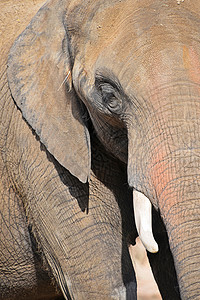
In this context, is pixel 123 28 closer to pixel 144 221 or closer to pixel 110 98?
pixel 110 98

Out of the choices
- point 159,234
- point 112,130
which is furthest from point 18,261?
point 112,130

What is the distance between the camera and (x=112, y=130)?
363 cm

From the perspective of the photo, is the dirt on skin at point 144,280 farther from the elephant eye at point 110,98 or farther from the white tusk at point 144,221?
the white tusk at point 144,221

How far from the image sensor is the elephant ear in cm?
378

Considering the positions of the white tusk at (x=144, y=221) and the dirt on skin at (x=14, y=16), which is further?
the dirt on skin at (x=14, y=16)

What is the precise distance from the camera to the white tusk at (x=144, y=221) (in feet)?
10.1

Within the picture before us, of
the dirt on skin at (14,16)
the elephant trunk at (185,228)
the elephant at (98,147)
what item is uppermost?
the dirt on skin at (14,16)

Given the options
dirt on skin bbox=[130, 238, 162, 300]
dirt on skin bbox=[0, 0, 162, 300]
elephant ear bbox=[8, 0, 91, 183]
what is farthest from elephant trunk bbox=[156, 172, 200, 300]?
dirt on skin bbox=[130, 238, 162, 300]

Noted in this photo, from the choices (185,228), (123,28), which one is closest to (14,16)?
(123,28)

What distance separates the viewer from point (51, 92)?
3852mm

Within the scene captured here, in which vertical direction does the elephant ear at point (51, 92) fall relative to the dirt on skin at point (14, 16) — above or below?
below

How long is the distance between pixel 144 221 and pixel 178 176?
22cm

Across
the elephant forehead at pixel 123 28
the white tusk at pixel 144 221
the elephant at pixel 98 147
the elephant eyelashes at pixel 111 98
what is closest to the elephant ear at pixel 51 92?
the elephant at pixel 98 147

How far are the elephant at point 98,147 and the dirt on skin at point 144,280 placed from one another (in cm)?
309
